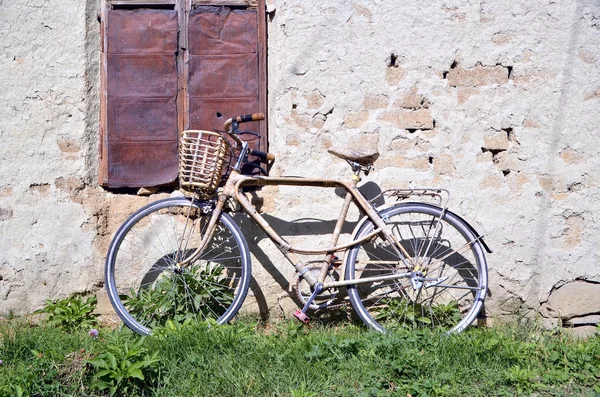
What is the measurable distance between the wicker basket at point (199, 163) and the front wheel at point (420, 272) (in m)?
1.02

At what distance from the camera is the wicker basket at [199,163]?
4.03 m

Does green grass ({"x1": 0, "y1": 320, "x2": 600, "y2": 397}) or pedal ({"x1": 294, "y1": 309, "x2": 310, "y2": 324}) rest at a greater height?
pedal ({"x1": 294, "y1": 309, "x2": 310, "y2": 324})

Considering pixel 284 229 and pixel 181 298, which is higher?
pixel 284 229

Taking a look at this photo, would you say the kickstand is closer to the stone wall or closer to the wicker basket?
the stone wall

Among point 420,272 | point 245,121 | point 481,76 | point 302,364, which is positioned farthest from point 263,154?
point 481,76

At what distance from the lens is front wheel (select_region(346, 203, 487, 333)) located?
4.18 metres

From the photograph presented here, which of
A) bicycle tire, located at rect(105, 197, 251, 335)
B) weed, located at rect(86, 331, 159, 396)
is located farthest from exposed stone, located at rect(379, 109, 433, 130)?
weed, located at rect(86, 331, 159, 396)

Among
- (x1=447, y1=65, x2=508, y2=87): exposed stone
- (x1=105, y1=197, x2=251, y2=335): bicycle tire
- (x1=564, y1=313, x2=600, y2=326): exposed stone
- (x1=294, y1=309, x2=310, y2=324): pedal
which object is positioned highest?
(x1=447, y1=65, x2=508, y2=87): exposed stone

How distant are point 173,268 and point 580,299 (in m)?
2.72

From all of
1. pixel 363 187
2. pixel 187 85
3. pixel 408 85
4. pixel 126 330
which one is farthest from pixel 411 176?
pixel 126 330

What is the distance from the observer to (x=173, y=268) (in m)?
4.16

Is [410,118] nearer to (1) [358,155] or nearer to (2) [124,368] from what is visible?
(1) [358,155]

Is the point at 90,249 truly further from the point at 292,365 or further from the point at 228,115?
the point at 292,365

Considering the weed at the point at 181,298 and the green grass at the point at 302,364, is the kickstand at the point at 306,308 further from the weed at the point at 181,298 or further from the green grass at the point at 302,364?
the weed at the point at 181,298
